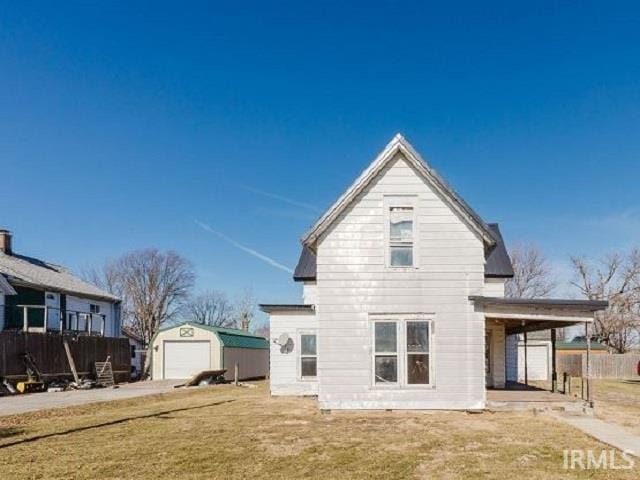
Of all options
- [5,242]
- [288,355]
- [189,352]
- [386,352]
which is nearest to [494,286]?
[288,355]

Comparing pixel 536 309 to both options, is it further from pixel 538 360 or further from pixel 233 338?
pixel 233 338

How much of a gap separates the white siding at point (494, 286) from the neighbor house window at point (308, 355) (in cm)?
761

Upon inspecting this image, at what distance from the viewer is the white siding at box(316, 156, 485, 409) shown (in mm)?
14750

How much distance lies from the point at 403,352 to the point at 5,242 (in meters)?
30.1

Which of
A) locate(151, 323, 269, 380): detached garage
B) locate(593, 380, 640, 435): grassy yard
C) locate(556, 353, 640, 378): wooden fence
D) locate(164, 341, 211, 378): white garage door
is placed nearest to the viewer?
locate(593, 380, 640, 435): grassy yard

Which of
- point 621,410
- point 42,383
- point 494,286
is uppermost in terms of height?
point 494,286

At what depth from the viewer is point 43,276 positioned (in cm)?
3425

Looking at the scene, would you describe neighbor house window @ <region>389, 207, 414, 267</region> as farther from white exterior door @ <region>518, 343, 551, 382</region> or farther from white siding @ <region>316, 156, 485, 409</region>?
white exterior door @ <region>518, 343, 551, 382</region>

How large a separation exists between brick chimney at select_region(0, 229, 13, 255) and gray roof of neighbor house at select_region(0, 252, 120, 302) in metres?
0.39

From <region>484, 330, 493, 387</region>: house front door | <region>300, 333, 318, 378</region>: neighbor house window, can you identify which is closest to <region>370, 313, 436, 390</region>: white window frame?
<region>484, 330, 493, 387</region>: house front door

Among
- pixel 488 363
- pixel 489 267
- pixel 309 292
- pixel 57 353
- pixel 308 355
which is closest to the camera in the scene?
pixel 488 363

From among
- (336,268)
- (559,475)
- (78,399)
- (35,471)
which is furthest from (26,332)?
(559,475)

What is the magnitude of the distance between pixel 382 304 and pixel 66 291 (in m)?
25.3

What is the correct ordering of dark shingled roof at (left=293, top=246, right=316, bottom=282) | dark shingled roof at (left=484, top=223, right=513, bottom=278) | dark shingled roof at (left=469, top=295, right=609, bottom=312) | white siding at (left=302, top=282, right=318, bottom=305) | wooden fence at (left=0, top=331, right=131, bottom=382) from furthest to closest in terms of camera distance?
wooden fence at (left=0, top=331, right=131, bottom=382) < white siding at (left=302, top=282, right=318, bottom=305) < dark shingled roof at (left=293, top=246, right=316, bottom=282) < dark shingled roof at (left=484, top=223, right=513, bottom=278) < dark shingled roof at (left=469, top=295, right=609, bottom=312)
